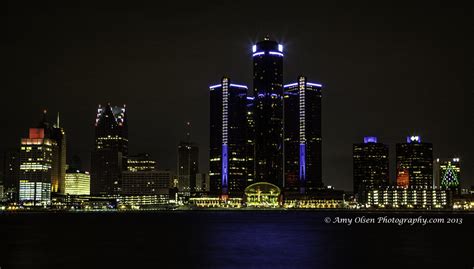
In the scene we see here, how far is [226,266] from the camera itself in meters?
78.1

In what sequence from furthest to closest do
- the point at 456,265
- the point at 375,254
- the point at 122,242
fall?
the point at 122,242
the point at 375,254
the point at 456,265

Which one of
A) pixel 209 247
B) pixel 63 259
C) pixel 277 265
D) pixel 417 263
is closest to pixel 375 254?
pixel 417 263

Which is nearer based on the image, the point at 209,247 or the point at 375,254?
the point at 375,254

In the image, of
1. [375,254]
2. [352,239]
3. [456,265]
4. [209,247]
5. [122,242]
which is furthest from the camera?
[352,239]

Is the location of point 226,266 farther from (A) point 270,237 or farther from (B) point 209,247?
(A) point 270,237

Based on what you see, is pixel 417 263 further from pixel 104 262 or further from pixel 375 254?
pixel 104 262

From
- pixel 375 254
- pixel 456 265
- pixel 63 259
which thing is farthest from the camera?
pixel 375 254

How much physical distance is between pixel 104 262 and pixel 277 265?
→ 1998 cm

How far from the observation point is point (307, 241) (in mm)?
111812

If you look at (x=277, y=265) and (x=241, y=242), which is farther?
(x=241, y=242)

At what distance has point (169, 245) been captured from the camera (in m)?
104

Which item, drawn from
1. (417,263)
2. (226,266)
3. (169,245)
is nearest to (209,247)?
(169,245)

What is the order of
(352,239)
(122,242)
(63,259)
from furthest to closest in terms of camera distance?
(352,239) → (122,242) → (63,259)

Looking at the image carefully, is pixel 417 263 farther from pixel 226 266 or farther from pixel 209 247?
pixel 209 247
